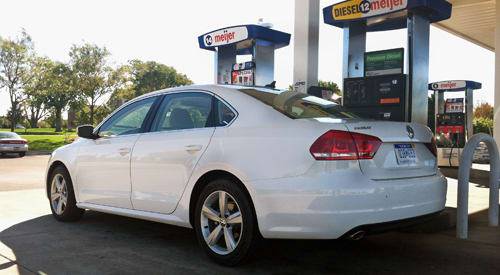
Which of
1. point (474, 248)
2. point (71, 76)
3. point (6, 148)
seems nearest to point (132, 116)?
point (474, 248)

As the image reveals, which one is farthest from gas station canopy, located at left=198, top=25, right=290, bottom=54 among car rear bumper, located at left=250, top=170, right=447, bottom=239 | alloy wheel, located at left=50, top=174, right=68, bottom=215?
car rear bumper, located at left=250, top=170, right=447, bottom=239

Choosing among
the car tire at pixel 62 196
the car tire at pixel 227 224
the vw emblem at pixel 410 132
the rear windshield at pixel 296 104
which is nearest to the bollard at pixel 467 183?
the vw emblem at pixel 410 132

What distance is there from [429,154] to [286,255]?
1542 millimetres

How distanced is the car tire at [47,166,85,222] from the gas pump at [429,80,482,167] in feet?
42.1

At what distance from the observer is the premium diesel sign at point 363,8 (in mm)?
6312

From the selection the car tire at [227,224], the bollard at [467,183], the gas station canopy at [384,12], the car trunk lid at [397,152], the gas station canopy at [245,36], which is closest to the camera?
the car trunk lid at [397,152]

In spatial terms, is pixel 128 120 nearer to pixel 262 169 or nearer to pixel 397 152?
pixel 262 169

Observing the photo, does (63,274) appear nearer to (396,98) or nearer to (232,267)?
(232,267)

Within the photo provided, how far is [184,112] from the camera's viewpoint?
4828 millimetres

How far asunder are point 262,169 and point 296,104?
0.91 meters

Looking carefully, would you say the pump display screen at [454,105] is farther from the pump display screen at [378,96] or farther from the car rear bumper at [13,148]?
the car rear bumper at [13,148]

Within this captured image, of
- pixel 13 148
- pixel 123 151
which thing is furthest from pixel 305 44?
pixel 13 148

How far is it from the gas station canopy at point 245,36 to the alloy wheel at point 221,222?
16.1ft

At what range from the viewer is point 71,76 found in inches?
1501
